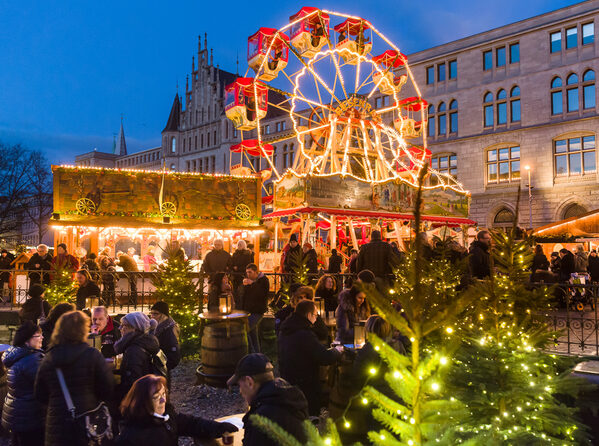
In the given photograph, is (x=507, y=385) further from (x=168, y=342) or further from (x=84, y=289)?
(x=84, y=289)

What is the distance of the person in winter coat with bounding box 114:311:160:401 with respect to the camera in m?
4.35

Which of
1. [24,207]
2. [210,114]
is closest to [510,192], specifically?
[24,207]

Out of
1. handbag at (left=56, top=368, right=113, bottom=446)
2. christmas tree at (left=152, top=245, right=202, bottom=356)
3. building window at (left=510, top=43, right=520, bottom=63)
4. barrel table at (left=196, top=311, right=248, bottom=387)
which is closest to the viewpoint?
handbag at (left=56, top=368, right=113, bottom=446)

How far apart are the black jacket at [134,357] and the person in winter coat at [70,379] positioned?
332 millimetres

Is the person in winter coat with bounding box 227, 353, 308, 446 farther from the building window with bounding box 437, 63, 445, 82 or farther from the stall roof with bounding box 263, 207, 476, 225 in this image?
the building window with bounding box 437, 63, 445, 82

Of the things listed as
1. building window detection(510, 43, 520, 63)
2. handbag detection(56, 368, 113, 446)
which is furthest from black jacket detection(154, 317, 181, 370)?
building window detection(510, 43, 520, 63)

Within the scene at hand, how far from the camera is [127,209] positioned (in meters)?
16.1

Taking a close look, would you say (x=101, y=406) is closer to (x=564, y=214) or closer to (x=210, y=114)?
(x=564, y=214)

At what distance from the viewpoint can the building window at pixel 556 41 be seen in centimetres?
2986

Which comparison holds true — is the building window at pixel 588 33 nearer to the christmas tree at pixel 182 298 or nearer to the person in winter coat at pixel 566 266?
the person in winter coat at pixel 566 266

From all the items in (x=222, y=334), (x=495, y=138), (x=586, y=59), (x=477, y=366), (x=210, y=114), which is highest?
(x=210, y=114)

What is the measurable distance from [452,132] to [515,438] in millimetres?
34837

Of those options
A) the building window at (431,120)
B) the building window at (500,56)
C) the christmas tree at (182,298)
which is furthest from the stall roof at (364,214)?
the building window at (500,56)

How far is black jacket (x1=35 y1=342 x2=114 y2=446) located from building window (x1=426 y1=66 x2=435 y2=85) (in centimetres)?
3610
